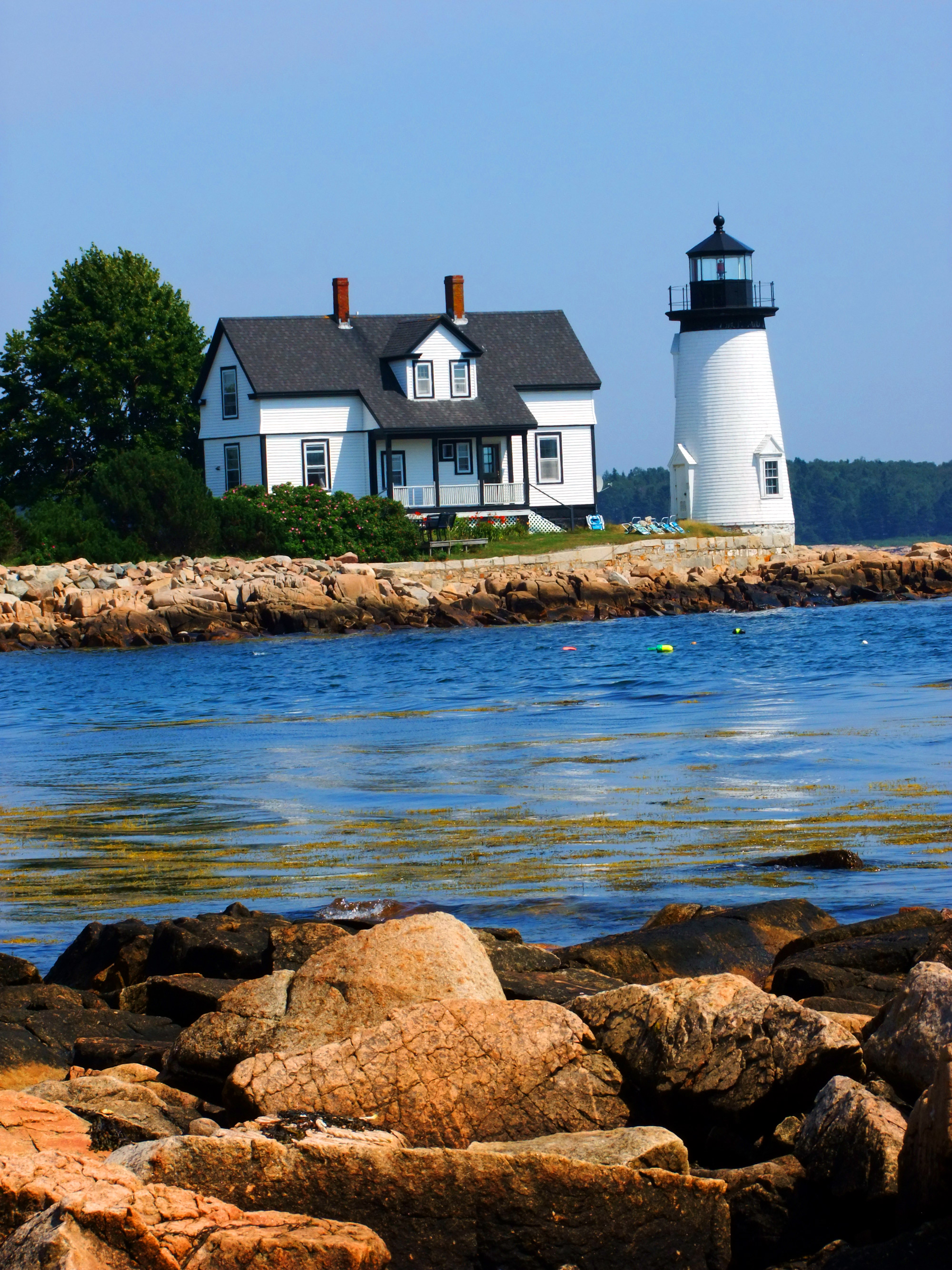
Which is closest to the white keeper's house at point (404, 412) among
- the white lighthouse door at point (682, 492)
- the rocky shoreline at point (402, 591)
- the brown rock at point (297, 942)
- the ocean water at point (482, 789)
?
the white lighthouse door at point (682, 492)

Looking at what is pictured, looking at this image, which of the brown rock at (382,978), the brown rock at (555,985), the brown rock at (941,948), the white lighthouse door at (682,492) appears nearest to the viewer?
the brown rock at (382,978)

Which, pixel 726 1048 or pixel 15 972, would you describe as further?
pixel 15 972

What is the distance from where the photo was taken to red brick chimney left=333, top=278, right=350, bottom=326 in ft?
165

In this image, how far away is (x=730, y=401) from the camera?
52344mm

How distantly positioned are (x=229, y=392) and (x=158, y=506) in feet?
22.4

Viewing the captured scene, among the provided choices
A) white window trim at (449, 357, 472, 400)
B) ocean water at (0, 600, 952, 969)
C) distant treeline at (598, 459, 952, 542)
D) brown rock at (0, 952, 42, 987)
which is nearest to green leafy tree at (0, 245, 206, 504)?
white window trim at (449, 357, 472, 400)

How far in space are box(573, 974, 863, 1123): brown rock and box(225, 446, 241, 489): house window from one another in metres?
45.3

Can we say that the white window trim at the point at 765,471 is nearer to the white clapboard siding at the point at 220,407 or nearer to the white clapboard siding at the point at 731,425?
the white clapboard siding at the point at 731,425

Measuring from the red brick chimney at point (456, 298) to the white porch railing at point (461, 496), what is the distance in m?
6.22

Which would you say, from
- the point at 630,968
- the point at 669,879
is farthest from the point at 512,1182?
the point at 669,879

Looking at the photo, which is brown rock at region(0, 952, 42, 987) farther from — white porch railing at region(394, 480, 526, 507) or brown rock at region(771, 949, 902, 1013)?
white porch railing at region(394, 480, 526, 507)

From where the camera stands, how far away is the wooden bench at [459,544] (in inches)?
1766

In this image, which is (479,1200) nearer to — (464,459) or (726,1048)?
(726,1048)

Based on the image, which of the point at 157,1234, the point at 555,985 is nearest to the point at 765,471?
the point at 555,985
